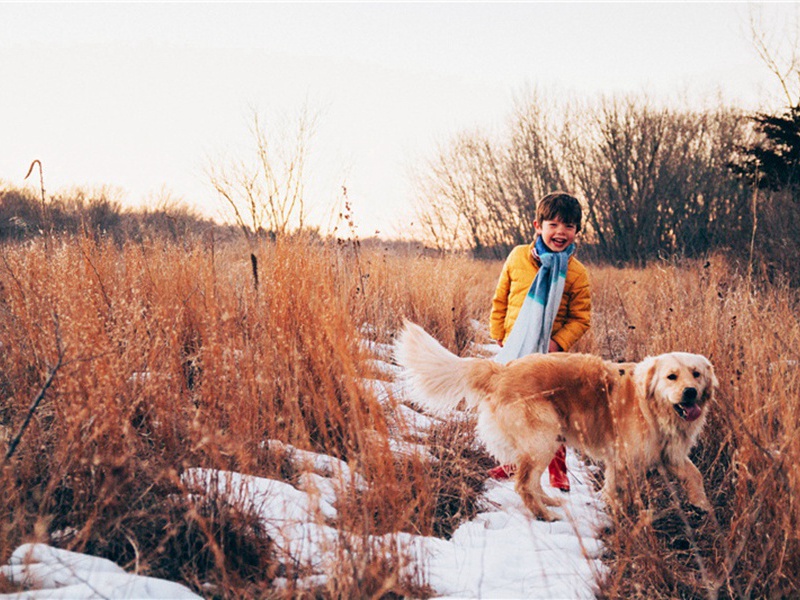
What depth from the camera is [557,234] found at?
340 cm

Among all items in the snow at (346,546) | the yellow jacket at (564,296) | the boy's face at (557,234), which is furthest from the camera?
the yellow jacket at (564,296)

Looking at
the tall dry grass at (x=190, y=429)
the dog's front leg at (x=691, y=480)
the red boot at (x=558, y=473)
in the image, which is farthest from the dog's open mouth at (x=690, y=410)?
the tall dry grass at (x=190, y=429)

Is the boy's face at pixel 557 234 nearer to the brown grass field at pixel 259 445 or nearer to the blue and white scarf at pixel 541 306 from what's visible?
the blue and white scarf at pixel 541 306

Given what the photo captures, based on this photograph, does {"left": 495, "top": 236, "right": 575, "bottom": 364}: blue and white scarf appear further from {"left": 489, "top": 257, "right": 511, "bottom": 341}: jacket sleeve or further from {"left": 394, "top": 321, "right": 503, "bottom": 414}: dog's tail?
{"left": 394, "top": 321, "right": 503, "bottom": 414}: dog's tail

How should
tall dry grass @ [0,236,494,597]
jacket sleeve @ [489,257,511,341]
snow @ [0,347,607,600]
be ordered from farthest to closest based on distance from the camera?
1. jacket sleeve @ [489,257,511,341]
2. tall dry grass @ [0,236,494,597]
3. snow @ [0,347,607,600]

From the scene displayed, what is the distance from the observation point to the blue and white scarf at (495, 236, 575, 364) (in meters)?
3.42

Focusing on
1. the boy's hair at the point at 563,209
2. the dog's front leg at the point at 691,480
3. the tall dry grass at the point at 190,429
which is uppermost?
the boy's hair at the point at 563,209

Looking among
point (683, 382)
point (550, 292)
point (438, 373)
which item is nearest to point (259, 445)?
point (438, 373)

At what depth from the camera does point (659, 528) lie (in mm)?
2707

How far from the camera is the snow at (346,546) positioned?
1792 mm

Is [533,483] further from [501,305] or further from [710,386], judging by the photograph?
[501,305]

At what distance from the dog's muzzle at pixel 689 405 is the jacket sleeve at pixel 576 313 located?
3.16ft

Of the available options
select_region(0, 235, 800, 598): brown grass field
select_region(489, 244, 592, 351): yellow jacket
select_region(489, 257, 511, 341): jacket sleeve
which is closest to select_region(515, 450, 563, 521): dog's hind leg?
select_region(0, 235, 800, 598): brown grass field

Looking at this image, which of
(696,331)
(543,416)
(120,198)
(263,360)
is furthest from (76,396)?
(120,198)
